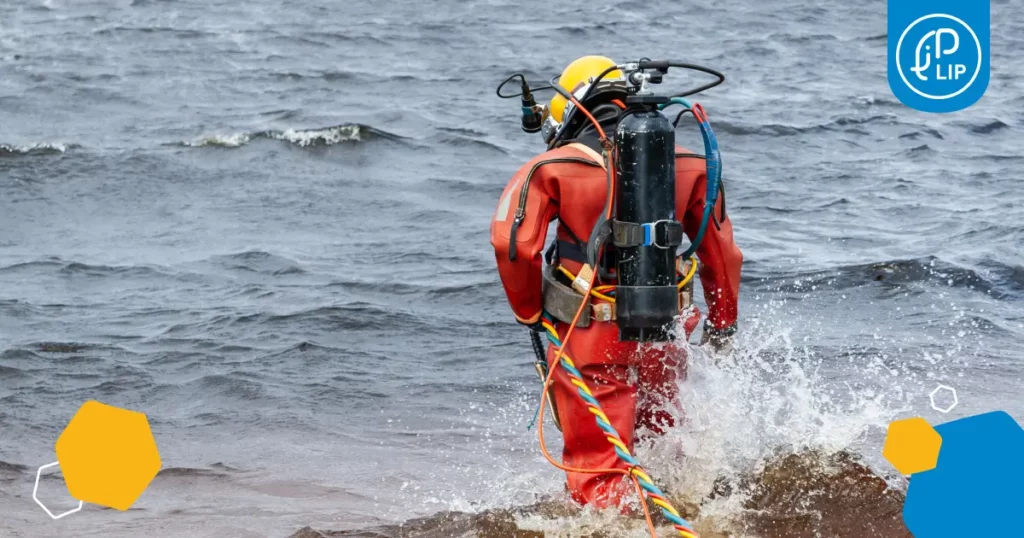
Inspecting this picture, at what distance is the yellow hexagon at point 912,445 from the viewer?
5418 mm

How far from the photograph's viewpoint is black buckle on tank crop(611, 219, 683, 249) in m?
4.42

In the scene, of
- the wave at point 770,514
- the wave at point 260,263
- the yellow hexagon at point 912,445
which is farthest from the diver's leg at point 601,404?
the wave at point 260,263

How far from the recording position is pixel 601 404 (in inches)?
186

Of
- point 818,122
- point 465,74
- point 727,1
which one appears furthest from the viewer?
point 727,1

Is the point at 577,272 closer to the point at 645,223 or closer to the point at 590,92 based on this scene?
the point at 645,223

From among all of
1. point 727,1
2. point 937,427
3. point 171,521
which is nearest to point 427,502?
point 171,521

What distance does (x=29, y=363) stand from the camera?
8406 mm

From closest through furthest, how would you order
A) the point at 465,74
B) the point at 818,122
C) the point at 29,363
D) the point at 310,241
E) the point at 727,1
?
the point at 29,363, the point at 310,241, the point at 818,122, the point at 465,74, the point at 727,1

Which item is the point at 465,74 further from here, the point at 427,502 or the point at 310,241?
the point at 427,502

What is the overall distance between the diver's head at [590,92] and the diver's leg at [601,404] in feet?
2.58

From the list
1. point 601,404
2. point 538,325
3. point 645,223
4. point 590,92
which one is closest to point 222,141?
point 538,325

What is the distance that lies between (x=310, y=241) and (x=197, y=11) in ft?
42.1

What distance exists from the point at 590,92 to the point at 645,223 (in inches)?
25.4

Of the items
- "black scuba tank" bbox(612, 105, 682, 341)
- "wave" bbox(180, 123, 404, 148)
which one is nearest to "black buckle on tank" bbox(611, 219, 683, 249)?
"black scuba tank" bbox(612, 105, 682, 341)
